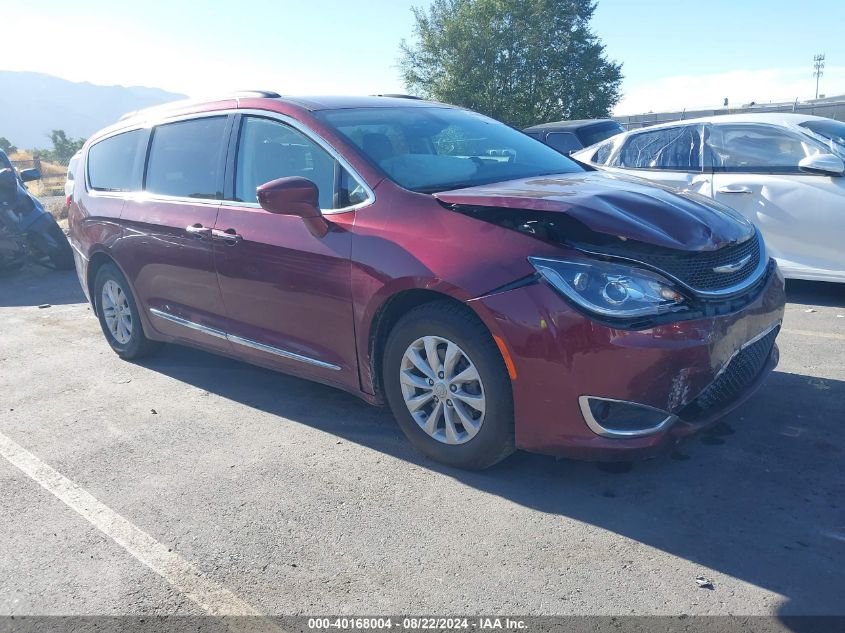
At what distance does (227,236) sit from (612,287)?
2341 mm

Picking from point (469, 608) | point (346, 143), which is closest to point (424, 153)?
point (346, 143)

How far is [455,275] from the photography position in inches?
130

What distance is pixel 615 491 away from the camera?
132 inches

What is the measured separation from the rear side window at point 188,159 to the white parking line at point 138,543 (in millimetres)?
1833

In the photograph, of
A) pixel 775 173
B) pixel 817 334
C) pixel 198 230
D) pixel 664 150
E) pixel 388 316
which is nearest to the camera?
pixel 388 316

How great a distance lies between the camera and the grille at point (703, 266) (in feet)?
10.5

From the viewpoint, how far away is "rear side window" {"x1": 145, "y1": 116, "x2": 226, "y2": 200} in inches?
183

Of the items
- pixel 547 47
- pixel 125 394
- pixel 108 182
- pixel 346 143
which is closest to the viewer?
pixel 346 143

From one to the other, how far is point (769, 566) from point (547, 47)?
3587 centimetres

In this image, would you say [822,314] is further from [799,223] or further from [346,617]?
[346,617]

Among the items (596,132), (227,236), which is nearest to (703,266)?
(227,236)

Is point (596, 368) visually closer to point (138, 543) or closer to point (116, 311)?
point (138, 543)

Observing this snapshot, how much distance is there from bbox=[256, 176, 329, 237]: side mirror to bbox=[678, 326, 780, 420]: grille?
2.01 m

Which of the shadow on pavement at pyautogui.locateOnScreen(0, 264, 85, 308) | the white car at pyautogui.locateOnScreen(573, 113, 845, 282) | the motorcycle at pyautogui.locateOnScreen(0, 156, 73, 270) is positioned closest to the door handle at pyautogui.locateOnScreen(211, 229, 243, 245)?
the white car at pyautogui.locateOnScreen(573, 113, 845, 282)
